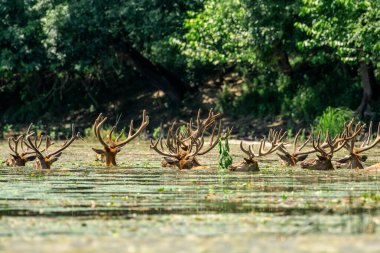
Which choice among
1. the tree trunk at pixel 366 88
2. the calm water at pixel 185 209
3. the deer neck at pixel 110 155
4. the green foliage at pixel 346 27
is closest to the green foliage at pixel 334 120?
the tree trunk at pixel 366 88

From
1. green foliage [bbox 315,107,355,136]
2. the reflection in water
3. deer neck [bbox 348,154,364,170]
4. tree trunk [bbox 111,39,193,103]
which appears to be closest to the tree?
green foliage [bbox 315,107,355,136]

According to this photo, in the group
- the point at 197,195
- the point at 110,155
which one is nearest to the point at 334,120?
the point at 110,155

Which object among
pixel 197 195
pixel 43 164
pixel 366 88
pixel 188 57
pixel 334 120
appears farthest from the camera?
pixel 188 57

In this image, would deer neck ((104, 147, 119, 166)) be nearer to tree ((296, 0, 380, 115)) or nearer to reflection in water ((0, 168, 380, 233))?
reflection in water ((0, 168, 380, 233))

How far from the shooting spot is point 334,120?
33375 millimetres

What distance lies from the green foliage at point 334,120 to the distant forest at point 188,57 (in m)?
1.13

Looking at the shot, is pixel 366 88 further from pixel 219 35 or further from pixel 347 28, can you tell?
pixel 219 35

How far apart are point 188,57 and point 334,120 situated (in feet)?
32.2

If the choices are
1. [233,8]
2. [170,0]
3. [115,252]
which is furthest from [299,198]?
[170,0]

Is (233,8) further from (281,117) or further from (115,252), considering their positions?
(115,252)

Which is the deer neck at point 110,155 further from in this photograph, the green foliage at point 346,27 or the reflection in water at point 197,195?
the green foliage at point 346,27

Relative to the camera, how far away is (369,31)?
32344 mm

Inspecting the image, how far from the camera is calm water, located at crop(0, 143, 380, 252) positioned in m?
10.3

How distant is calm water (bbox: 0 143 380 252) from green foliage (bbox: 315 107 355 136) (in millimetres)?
12256
